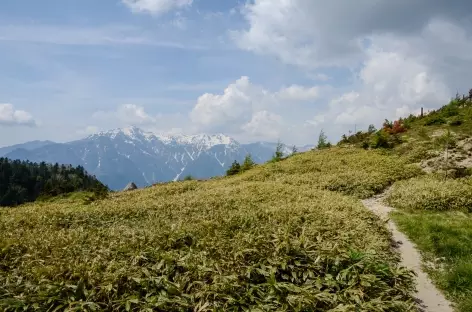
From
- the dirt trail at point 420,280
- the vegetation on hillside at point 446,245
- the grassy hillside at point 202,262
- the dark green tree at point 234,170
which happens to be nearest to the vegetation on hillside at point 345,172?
the dark green tree at point 234,170

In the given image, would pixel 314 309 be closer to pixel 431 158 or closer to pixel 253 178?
pixel 253 178

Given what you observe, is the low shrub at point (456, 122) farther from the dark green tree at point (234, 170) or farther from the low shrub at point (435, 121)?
the dark green tree at point (234, 170)

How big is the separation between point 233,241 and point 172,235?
185cm

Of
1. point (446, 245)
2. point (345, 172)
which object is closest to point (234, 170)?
point (345, 172)

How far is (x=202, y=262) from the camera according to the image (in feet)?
31.4

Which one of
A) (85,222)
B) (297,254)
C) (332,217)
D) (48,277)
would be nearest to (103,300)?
(48,277)

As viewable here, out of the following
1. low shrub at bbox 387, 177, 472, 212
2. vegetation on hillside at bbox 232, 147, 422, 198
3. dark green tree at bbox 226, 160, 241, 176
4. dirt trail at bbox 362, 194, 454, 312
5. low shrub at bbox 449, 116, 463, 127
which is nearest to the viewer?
dirt trail at bbox 362, 194, 454, 312

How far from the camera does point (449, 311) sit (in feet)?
29.1

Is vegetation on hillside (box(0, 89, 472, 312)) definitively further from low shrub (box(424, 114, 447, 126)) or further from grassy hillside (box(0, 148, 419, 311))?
low shrub (box(424, 114, 447, 126))

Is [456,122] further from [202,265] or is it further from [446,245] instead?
[202,265]

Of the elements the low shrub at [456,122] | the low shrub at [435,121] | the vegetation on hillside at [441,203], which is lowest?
the vegetation on hillside at [441,203]

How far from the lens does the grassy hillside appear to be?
26.3ft

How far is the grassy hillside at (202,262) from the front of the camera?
8.02 m

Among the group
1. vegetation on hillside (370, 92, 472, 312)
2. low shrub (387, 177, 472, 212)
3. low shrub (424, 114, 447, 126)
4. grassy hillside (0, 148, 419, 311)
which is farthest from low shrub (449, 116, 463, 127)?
grassy hillside (0, 148, 419, 311)
